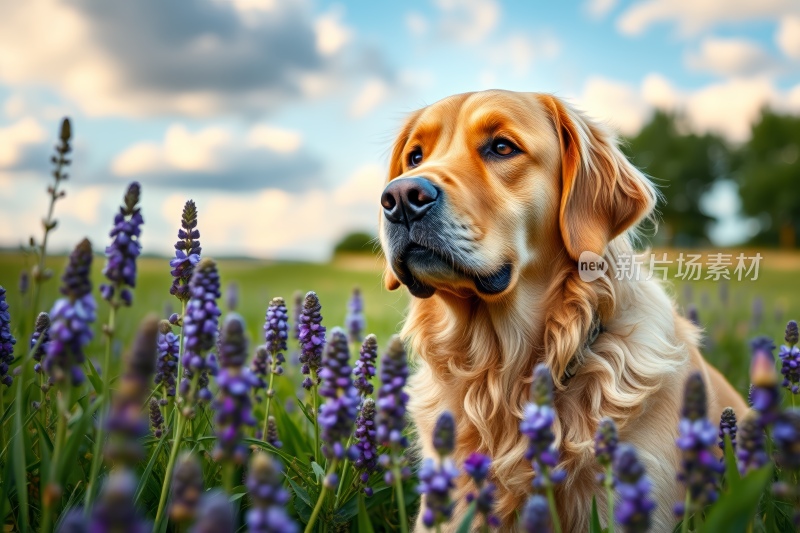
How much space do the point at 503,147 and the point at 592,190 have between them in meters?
0.55

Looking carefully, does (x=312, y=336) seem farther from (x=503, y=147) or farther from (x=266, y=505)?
(x=503, y=147)

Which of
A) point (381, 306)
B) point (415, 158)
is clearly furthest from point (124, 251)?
point (381, 306)

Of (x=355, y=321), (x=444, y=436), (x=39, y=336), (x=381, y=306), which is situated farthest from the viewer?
(x=381, y=306)

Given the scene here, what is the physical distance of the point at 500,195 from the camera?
2859 mm

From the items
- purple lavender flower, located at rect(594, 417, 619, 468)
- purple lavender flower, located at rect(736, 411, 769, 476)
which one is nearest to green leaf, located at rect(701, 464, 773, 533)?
purple lavender flower, located at rect(736, 411, 769, 476)

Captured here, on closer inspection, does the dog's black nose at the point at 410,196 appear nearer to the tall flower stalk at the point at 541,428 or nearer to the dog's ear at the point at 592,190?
the dog's ear at the point at 592,190

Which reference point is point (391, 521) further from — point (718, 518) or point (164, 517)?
point (718, 518)

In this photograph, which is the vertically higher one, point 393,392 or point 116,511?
point 393,392

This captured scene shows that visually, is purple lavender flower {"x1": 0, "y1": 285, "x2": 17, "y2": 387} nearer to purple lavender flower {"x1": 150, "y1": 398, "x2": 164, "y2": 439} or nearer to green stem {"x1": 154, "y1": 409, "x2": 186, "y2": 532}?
purple lavender flower {"x1": 150, "y1": 398, "x2": 164, "y2": 439}

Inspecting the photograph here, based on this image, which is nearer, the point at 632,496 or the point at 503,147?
the point at 632,496

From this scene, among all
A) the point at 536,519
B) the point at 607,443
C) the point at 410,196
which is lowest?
the point at 536,519

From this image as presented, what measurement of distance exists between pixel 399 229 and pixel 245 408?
A: 5.36 ft

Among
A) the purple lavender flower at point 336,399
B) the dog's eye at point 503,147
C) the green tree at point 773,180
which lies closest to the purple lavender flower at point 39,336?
the purple lavender flower at point 336,399

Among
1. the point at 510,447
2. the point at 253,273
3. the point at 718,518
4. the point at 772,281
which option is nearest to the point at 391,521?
the point at 510,447
